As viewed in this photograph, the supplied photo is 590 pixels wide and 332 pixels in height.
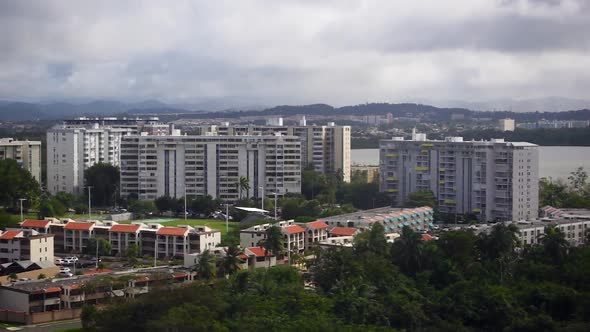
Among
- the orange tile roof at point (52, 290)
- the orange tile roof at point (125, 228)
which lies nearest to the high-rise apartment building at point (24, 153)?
the orange tile roof at point (125, 228)

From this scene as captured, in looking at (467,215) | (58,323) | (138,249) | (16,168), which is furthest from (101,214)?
(58,323)

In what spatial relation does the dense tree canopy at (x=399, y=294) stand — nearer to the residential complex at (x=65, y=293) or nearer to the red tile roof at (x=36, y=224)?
the residential complex at (x=65, y=293)

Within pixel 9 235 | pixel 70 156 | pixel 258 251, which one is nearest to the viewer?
pixel 258 251

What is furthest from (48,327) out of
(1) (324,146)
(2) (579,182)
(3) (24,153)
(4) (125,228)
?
(1) (324,146)

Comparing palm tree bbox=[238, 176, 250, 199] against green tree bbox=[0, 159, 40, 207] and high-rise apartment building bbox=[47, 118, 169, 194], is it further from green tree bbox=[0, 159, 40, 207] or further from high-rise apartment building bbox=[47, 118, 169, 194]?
high-rise apartment building bbox=[47, 118, 169, 194]

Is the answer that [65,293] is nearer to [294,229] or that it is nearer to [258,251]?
[258,251]

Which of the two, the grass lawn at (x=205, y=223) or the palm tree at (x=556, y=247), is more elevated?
the palm tree at (x=556, y=247)

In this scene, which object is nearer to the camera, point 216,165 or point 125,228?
point 125,228

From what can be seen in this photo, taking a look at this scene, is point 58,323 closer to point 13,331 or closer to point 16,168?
point 13,331
